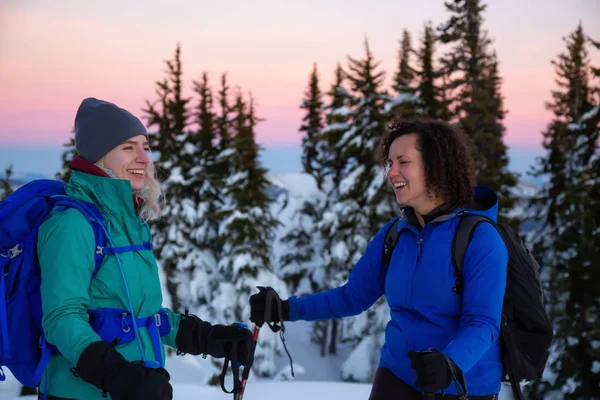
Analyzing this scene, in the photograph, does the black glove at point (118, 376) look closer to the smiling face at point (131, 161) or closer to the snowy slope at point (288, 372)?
the smiling face at point (131, 161)

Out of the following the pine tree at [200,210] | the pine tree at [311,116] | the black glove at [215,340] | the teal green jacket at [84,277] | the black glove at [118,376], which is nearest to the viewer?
the black glove at [118,376]

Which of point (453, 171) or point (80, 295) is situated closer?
point (80, 295)

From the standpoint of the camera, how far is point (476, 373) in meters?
2.90

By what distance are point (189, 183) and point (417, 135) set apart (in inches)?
987

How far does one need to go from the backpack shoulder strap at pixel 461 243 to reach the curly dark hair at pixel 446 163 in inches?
9.1

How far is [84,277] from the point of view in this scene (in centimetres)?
236

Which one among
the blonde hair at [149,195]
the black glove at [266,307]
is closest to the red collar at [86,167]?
the blonde hair at [149,195]

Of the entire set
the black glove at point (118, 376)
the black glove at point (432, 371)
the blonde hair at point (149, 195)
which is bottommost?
the black glove at point (432, 371)

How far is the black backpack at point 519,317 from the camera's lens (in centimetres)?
286

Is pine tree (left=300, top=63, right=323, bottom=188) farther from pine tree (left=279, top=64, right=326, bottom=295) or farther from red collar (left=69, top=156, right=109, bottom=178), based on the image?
red collar (left=69, top=156, right=109, bottom=178)

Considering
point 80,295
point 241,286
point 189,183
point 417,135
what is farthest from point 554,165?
point 80,295

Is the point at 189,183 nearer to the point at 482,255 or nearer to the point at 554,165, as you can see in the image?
the point at 554,165

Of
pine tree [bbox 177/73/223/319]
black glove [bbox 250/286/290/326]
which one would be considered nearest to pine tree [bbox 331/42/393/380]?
pine tree [bbox 177/73/223/319]

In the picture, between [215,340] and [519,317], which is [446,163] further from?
[215,340]
